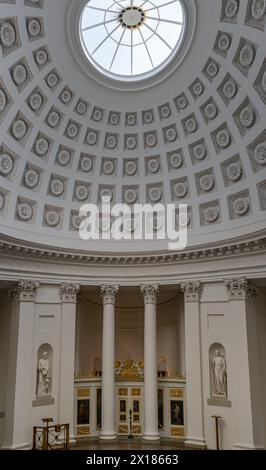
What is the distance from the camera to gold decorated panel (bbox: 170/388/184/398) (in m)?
24.5

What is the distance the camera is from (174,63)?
2223 cm

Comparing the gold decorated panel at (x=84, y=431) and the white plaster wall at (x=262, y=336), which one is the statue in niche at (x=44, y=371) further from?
the white plaster wall at (x=262, y=336)

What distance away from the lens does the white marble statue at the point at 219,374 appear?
22453 millimetres

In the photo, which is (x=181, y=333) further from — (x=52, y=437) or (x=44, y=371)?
(x=52, y=437)

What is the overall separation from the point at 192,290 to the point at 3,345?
10529 mm

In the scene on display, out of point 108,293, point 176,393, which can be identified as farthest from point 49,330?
point 176,393

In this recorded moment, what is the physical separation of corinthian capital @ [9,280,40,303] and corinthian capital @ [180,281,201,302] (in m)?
8.13

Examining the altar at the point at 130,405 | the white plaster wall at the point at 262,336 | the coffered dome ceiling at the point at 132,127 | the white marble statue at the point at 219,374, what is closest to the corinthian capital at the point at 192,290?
the coffered dome ceiling at the point at 132,127

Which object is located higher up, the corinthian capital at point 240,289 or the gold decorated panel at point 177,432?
the corinthian capital at point 240,289

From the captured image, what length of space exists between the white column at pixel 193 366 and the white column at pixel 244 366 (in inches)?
69.3

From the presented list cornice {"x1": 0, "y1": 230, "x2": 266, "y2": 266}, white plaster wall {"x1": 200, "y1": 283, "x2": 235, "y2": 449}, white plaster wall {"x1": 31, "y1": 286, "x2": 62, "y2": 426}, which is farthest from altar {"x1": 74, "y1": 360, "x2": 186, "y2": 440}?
cornice {"x1": 0, "y1": 230, "x2": 266, "y2": 266}

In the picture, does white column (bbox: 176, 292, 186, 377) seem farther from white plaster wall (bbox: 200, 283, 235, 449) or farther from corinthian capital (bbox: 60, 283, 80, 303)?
corinthian capital (bbox: 60, 283, 80, 303)

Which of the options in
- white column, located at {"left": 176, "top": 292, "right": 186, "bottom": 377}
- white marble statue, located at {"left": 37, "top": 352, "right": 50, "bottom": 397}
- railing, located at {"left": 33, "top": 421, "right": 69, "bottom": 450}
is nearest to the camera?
railing, located at {"left": 33, "top": 421, "right": 69, "bottom": 450}

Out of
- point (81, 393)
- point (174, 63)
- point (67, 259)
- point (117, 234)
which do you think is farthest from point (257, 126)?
point (81, 393)
